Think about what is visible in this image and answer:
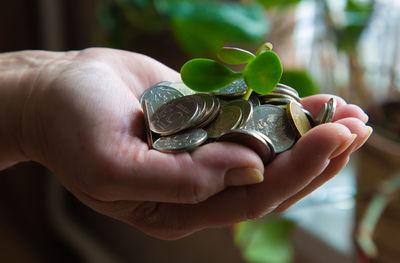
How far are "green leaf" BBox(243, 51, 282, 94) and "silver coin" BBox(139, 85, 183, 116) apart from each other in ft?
0.53

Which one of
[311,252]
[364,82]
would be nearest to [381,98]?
[364,82]

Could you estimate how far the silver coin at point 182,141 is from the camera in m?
0.56

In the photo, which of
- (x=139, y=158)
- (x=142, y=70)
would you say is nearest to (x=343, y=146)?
(x=139, y=158)

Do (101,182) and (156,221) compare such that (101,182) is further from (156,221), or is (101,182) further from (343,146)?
(343,146)

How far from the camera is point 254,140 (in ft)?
1.76

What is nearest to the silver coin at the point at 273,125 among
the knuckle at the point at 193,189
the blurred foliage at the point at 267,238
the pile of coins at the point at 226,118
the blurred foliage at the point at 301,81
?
the pile of coins at the point at 226,118

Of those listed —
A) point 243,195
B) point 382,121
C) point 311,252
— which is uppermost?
point 243,195

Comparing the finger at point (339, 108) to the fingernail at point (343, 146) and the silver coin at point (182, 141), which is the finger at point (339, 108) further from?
the silver coin at point (182, 141)

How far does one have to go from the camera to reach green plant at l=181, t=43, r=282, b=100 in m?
0.59

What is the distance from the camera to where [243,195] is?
55cm

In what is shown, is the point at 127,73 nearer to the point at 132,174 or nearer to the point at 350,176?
the point at 132,174

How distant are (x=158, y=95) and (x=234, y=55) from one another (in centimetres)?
17

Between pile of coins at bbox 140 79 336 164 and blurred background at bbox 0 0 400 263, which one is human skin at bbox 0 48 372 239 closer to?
pile of coins at bbox 140 79 336 164

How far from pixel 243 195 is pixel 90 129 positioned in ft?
0.74
